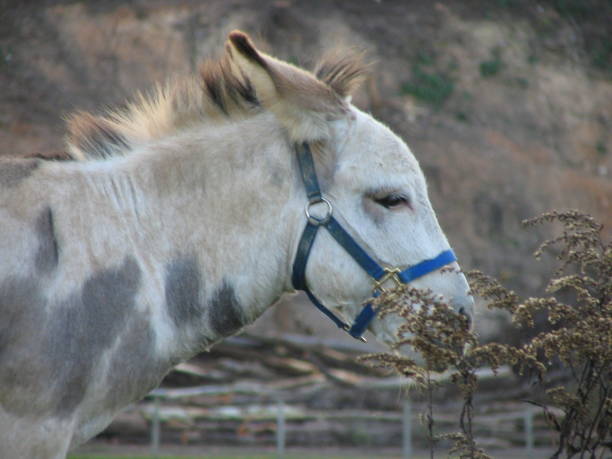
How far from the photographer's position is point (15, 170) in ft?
Result: 10.7

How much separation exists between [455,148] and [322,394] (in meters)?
8.02

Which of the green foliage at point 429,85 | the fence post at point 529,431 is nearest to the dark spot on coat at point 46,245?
the fence post at point 529,431

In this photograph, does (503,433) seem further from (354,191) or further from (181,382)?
(354,191)

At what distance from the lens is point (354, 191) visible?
3527 millimetres

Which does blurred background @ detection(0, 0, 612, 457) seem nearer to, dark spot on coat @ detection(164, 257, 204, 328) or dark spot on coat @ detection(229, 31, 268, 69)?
dark spot on coat @ detection(164, 257, 204, 328)

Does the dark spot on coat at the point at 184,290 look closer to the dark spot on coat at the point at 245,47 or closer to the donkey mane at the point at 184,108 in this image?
the donkey mane at the point at 184,108

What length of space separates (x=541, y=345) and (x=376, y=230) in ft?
2.75

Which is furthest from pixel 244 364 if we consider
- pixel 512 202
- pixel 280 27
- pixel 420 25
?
pixel 420 25

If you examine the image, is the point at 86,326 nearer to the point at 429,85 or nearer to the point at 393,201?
the point at 393,201

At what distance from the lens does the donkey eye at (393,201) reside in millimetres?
3512

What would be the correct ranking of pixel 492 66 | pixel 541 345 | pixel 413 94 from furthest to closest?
pixel 492 66 < pixel 413 94 < pixel 541 345

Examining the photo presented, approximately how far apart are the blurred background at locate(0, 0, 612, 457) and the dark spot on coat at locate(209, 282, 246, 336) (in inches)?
458

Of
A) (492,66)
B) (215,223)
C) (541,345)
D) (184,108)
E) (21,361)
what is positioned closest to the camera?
(21,361)

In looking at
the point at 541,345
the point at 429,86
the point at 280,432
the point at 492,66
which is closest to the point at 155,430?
the point at 280,432
